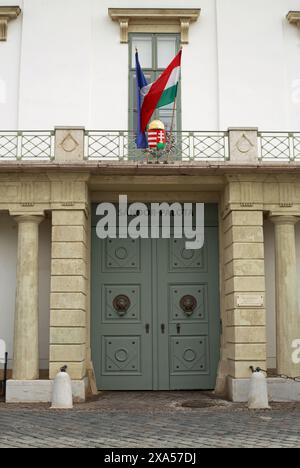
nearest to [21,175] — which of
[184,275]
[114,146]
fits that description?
[114,146]

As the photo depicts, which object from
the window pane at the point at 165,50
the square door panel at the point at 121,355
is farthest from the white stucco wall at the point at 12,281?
the window pane at the point at 165,50

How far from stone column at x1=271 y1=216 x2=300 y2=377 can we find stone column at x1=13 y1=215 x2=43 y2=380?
5.32 metres

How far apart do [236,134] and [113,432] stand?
701 cm

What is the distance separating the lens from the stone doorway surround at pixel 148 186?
12203 mm

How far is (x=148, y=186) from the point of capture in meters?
13.3

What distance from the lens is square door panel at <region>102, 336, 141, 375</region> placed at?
44.9 ft

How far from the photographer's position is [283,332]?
12555 millimetres

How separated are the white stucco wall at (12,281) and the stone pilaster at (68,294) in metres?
1.29

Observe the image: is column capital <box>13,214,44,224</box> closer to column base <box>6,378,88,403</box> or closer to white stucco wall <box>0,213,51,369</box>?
white stucco wall <box>0,213,51,369</box>

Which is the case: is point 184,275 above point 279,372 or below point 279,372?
above

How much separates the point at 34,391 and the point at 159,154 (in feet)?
19.0
